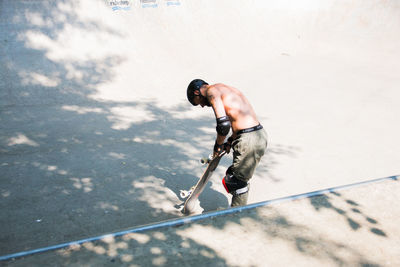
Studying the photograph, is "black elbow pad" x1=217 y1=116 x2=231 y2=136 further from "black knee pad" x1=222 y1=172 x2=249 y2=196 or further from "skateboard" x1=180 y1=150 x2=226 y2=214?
"black knee pad" x1=222 y1=172 x2=249 y2=196

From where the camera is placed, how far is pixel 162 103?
723cm

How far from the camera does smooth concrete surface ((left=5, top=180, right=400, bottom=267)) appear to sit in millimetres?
2340

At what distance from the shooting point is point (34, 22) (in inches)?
381

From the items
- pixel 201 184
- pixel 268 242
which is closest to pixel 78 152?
pixel 201 184

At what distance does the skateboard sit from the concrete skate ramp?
217 millimetres

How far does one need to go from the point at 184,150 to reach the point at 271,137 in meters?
1.83

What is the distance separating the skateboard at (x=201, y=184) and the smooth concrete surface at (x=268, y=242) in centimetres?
70

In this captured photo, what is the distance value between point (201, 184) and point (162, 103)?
4079 mm

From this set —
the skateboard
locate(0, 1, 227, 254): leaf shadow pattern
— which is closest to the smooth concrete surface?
the skateboard

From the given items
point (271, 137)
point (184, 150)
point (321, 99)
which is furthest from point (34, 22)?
point (321, 99)

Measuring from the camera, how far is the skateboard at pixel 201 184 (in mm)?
3416

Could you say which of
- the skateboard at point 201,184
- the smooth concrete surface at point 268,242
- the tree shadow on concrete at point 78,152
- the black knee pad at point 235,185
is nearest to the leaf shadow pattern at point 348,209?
the smooth concrete surface at point 268,242

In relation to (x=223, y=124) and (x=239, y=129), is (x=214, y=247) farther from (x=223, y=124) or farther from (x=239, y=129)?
(x=239, y=129)

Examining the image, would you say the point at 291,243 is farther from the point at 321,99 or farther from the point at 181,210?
the point at 321,99
